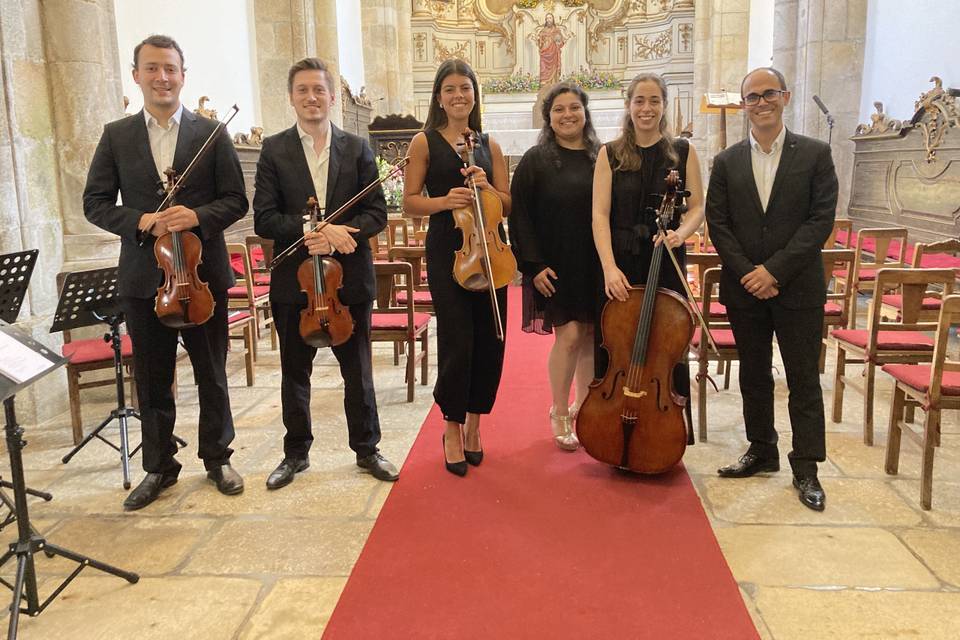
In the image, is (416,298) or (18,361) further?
(416,298)

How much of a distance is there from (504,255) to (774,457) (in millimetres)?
1427

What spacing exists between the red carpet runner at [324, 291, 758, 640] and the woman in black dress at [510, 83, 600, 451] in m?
0.67

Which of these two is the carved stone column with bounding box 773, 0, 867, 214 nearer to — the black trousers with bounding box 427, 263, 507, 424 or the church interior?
the church interior

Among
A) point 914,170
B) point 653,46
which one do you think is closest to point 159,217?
point 914,170

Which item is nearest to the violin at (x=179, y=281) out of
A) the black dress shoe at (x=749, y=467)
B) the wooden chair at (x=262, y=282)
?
the wooden chair at (x=262, y=282)

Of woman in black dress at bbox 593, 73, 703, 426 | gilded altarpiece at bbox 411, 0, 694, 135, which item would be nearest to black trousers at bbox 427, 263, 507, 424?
woman in black dress at bbox 593, 73, 703, 426

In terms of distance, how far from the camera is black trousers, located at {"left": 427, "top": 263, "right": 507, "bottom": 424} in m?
2.96

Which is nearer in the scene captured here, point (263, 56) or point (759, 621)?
point (759, 621)

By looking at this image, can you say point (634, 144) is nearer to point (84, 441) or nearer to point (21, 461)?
point (21, 461)

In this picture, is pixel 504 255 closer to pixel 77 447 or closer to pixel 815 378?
pixel 815 378

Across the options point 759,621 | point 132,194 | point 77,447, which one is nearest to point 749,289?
point 759,621

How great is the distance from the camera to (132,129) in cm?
287

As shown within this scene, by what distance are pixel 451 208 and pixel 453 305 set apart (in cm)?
38

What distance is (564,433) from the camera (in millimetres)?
3486
